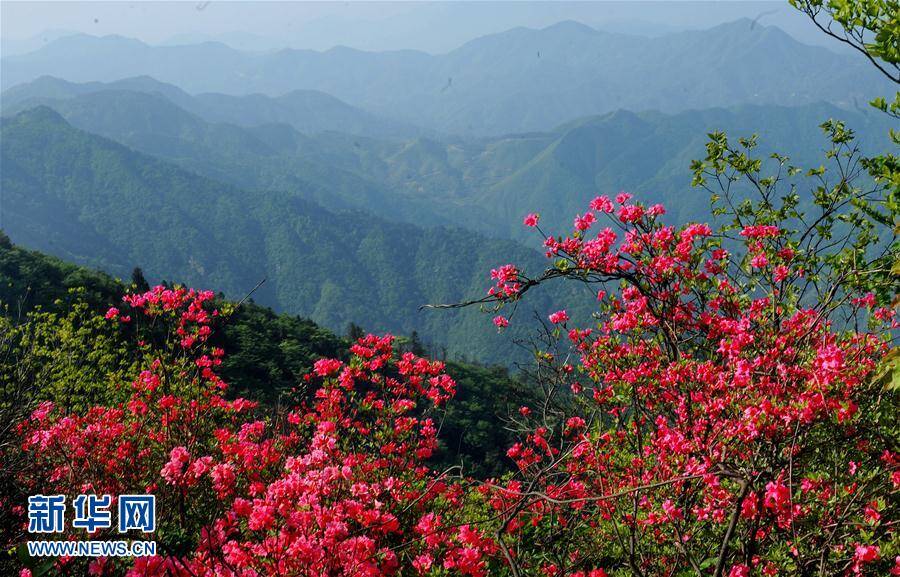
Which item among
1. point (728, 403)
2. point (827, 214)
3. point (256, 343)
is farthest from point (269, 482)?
point (256, 343)

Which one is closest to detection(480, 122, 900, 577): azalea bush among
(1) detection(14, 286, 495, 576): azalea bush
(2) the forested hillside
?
(1) detection(14, 286, 495, 576): azalea bush

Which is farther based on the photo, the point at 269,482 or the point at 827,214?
the point at 269,482

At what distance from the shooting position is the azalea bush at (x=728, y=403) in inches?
186

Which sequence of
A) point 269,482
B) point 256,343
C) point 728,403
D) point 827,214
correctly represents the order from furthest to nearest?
point 256,343
point 269,482
point 827,214
point 728,403

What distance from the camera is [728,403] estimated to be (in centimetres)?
545

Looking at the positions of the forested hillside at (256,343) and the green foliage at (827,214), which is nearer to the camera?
the green foliage at (827,214)

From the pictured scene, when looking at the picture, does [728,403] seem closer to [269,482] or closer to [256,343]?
[269,482]

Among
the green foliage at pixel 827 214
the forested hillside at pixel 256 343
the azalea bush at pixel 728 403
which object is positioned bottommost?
the forested hillside at pixel 256 343

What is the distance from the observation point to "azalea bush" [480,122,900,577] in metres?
4.73

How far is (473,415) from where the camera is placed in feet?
213

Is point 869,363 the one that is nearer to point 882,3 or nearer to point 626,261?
point 626,261

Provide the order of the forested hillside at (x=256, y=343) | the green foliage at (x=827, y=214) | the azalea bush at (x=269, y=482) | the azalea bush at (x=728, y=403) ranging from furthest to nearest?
the forested hillside at (x=256, y=343), the green foliage at (x=827, y=214), the azalea bush at (x=269, y=482), the azalea bush at (x=728, y=403)

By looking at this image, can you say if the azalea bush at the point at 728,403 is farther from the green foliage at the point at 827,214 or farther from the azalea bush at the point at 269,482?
the azalea bush at the point at 269,482

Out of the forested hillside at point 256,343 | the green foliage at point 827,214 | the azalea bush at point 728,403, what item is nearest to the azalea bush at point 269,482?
the azalea bush at point 728,403
